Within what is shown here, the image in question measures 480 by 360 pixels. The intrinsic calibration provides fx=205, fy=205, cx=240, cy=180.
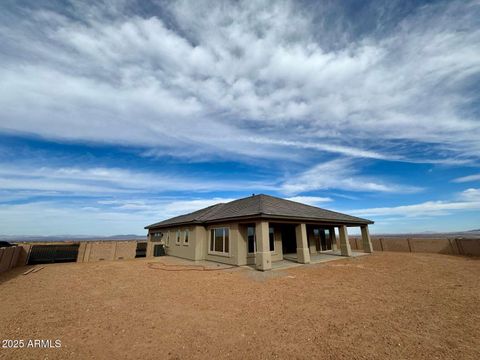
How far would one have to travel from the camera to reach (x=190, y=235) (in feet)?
58.3

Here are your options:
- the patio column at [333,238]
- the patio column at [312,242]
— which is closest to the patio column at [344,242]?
the patio column at [312,242]

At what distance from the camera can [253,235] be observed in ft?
49.6

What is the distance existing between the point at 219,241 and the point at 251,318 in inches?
406

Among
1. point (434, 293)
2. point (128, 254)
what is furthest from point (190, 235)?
point (434, 293)

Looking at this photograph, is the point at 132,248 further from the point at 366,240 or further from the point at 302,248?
the point at 366,240

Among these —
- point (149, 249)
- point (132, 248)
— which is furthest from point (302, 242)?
point (132, 248)

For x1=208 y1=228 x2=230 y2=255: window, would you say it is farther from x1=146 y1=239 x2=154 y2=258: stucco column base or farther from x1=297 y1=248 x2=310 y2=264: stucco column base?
x1=146 y1=239 x2=154 y2=258: stucco column base

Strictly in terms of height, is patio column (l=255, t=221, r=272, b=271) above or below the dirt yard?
above

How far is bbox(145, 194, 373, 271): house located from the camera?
13.0m

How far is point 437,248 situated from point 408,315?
2097 centimetres

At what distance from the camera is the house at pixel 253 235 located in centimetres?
1298

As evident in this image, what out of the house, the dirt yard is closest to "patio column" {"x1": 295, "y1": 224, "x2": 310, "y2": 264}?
the house

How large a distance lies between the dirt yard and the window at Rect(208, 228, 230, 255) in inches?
198

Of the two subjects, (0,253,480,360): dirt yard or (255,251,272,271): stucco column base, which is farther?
(255,251,272,271): stucco column base
